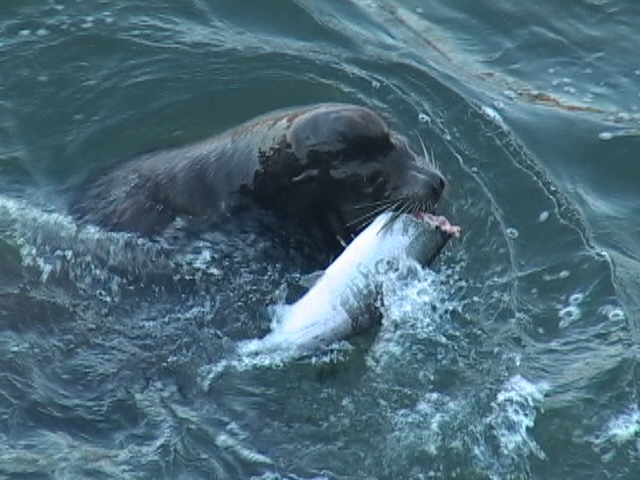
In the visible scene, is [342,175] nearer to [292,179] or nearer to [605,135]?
[292,179]

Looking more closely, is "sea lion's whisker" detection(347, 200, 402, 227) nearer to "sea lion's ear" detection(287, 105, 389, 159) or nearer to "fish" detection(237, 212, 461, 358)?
"fish" detection(237, 212, 461, 358)

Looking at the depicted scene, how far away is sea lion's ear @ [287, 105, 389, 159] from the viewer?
7566mm

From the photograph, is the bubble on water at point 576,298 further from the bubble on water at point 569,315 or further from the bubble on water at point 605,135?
the bubble on water at point 605,135

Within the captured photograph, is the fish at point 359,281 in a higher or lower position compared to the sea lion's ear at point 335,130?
lower

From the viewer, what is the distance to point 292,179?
7727 mm

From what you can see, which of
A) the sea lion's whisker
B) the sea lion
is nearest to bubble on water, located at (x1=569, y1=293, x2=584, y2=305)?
the sea lion

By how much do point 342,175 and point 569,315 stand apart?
→ 1342 millimetres

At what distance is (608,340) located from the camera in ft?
26.1

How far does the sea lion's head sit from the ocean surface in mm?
232

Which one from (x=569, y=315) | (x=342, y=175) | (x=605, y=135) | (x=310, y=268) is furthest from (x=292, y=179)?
(x=605, y=135)

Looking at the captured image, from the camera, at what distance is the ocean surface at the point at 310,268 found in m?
7.12

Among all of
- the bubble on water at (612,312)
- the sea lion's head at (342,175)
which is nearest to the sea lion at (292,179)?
the sea lion's head at (342,175)

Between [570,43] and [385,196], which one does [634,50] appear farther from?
[385,196]

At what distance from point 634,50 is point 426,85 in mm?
1570
